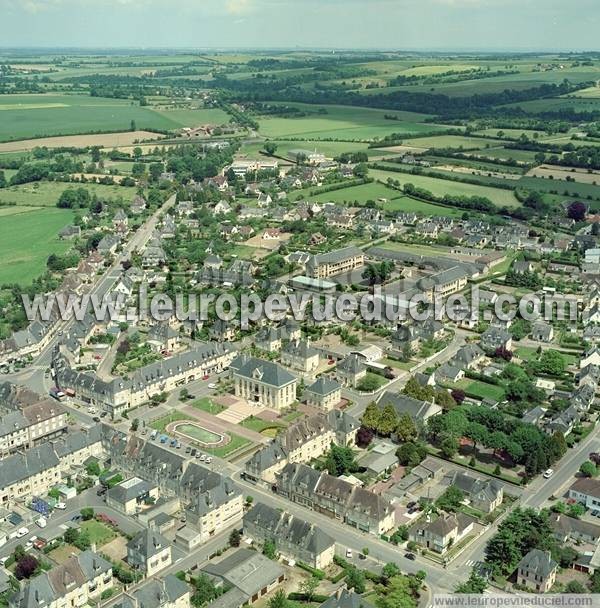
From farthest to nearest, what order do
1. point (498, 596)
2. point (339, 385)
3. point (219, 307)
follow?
point (219, 307) → point (339, 385) → point (498, 596)

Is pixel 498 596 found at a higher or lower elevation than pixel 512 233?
lower

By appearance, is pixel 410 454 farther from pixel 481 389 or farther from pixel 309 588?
pixel 309 588

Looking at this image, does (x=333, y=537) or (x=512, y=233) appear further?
(x=512, y=233)

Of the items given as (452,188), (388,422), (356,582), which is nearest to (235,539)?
(356,582)

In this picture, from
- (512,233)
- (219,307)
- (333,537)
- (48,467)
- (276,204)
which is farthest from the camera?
(276,204)

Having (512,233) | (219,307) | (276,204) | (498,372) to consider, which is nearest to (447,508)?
(498,372)

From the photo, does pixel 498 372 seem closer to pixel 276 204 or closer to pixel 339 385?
pixel 339 385

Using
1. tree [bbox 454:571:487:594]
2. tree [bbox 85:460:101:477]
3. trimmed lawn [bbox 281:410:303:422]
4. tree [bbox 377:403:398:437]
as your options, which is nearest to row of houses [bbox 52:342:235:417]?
tree [bbox 85:460:101:477]

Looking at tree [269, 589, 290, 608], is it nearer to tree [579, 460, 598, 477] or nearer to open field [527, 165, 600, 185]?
tree [579, 460, 598, 477]
